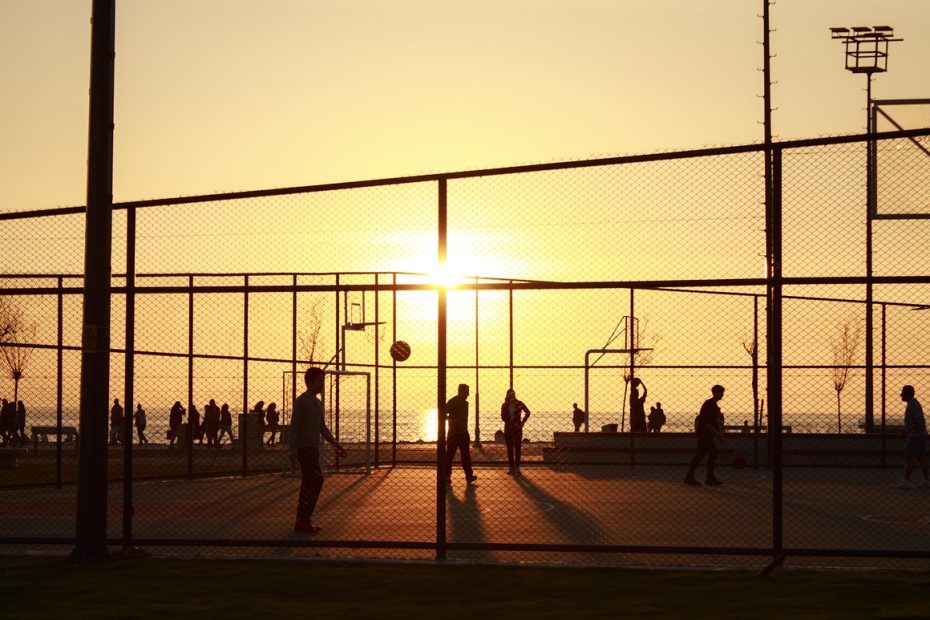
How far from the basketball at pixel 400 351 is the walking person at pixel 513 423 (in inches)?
95.7

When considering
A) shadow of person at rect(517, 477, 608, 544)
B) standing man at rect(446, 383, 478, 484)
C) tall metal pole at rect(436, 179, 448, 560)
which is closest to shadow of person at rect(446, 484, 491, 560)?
tall metal pole at rect(436, 179, 448, 560)

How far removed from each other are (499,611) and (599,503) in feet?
34.6

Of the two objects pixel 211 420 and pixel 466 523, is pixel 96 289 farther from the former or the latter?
pixel 211 420

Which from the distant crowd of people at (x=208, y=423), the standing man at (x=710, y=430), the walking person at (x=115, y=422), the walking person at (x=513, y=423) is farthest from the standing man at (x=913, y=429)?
the walking person at (x=115, y=422)

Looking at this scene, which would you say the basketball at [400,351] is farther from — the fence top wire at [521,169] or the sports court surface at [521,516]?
the fence top wire at [521,169]

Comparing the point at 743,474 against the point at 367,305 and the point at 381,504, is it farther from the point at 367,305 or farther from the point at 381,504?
the point at 381,504

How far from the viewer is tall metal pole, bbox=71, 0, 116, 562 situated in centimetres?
1267

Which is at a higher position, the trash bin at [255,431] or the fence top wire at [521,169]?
the fence top wire at [521,169]

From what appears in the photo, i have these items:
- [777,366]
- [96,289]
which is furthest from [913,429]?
[96,289]

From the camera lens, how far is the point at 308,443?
15.9 m

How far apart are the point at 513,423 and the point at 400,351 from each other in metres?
3.01

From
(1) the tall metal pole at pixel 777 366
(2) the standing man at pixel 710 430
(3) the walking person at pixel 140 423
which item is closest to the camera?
(1) the tall metal pole at pixel 777 366

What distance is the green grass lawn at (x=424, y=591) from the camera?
32.6 feet

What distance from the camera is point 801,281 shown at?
1221 centimetres
